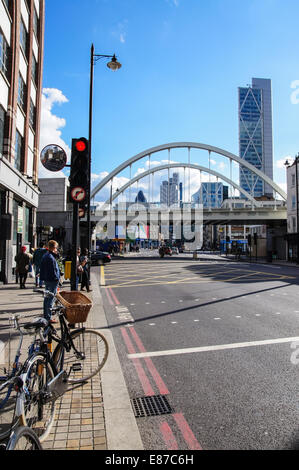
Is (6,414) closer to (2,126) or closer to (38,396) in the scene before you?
(38,396)

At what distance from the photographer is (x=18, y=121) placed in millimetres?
17438

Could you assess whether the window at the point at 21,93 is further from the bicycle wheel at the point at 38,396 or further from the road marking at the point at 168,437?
the road marking at the point at 168,437

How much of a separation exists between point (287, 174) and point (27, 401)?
153 feet

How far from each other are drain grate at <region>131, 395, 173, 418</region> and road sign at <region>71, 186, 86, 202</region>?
4710 millimetres

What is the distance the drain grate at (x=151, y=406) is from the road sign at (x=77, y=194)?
471 centimetres

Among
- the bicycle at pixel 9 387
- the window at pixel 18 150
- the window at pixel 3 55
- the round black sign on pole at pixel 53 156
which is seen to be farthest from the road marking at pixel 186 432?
the window at pixel 18 150

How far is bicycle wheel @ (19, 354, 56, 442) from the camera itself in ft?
9.23

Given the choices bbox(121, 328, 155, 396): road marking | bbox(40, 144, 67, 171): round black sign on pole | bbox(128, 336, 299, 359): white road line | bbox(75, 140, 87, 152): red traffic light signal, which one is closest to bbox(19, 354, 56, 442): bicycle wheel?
bbox(121, 328, 155, 396): road marking

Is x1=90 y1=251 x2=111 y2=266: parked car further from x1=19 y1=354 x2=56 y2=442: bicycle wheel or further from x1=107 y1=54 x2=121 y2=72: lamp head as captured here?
x1=19 y1=354 x2=56 y2=442: bicycle wheel

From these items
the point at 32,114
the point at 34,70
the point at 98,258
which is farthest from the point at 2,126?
the point at 98,258

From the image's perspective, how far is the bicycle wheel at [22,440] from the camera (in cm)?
196

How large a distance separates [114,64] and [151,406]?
1271 cm

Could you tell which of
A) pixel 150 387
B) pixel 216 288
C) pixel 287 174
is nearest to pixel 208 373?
pixel 150 387
